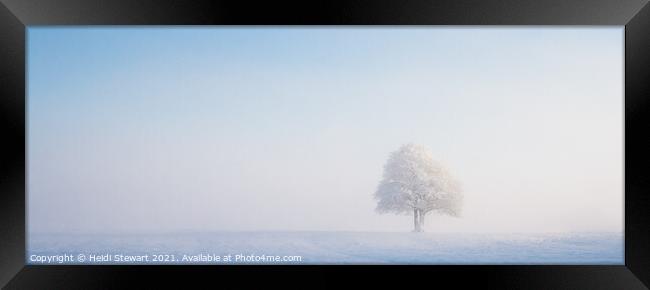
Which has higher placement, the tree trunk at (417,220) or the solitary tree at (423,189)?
the solitary tree at (423,189)

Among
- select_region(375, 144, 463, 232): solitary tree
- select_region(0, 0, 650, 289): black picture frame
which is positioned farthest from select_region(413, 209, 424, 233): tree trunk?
select_region(0, 0, 650, 289): black picture frame

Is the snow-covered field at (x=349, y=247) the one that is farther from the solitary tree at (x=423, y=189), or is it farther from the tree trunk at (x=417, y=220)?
the solitary tree at (x=423, y=189)

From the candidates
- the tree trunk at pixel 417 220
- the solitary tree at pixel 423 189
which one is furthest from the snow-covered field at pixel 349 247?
the solitary tree at pixel 423 189

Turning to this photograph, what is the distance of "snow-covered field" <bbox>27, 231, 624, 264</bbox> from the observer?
4.63 m

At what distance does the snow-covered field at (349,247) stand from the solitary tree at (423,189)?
22 centimetres

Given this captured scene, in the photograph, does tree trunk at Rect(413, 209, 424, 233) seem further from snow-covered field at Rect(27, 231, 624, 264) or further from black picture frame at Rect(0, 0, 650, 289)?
black picture frame at Rect(0, 0, 650, 289)

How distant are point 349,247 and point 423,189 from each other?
93cm

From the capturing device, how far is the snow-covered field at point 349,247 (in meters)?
4.63

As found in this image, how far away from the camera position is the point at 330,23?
14.4ft

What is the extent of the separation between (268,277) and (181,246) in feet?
2.41

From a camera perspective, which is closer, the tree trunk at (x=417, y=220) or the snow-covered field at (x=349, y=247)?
the snow-covered field at (x=349, y=247)

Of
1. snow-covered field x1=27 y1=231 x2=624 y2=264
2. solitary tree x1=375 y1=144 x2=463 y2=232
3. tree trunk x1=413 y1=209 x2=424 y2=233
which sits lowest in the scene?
snow-covered field x1=27 y1=231 x2=624 y2=264

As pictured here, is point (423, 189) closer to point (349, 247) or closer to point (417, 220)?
point (417, 220)

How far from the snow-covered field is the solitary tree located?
221 millimetres
